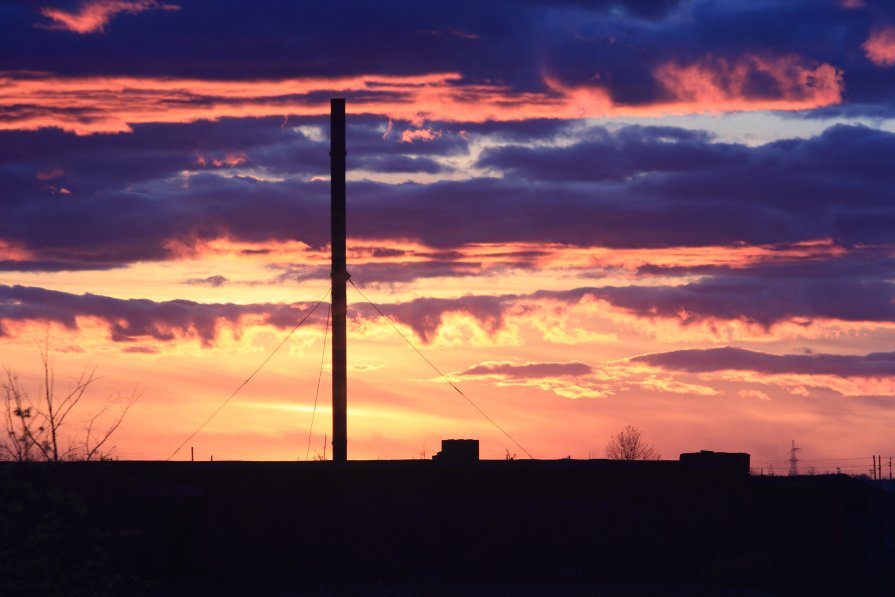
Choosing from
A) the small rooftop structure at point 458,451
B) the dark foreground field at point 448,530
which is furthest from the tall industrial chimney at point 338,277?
the dark foreground field at point 448,530

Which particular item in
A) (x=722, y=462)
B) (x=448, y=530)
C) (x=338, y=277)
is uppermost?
(x=338, y=277)

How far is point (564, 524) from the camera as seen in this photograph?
32.9 m

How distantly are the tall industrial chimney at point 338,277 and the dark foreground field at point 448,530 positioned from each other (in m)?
3.95

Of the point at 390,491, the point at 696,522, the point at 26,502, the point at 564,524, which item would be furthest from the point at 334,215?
the point at 26,502

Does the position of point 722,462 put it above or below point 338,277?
below

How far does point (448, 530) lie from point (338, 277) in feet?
29.5

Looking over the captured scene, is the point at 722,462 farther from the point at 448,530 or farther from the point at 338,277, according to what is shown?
the point at 338,277

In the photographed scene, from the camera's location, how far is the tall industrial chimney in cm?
3584

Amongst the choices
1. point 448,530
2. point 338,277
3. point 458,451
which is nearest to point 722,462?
point 458,451

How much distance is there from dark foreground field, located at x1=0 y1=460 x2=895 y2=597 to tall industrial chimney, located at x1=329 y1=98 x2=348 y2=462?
3.95 metres

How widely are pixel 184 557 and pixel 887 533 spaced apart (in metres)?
34.8

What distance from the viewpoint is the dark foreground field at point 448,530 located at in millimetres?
29719

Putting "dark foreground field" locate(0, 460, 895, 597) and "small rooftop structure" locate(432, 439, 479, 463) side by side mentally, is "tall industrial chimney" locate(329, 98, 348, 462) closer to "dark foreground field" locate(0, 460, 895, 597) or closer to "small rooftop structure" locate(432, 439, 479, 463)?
"small rooftop structure" locate(432, 439, 479, 463)

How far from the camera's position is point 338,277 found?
3650 centimetres
